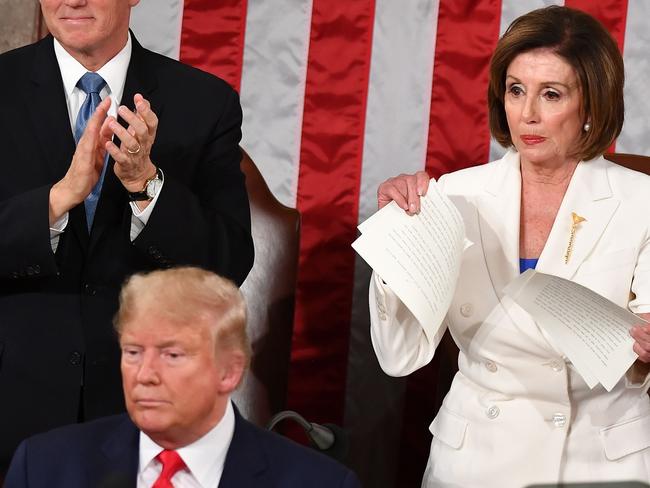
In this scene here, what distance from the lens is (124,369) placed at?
201 centimetres

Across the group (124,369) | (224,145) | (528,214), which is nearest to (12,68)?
(224,145)

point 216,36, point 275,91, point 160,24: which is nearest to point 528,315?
point 275,91

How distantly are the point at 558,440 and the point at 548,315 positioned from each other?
13.0 inches

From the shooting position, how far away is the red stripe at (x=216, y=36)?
3.75 metres

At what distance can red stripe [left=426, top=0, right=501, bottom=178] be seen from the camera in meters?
3.65

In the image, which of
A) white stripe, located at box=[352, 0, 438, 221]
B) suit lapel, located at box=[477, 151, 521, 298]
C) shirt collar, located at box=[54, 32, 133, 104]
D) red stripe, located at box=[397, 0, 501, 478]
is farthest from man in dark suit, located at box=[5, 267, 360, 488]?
white stripe, located at box=[352, 0, 438, 221]

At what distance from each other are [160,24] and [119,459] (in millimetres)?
1982

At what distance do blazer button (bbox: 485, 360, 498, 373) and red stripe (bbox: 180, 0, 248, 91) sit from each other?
4.57 feet

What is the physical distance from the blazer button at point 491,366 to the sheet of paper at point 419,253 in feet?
0.86

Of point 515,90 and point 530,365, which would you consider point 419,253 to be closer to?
point 530,365

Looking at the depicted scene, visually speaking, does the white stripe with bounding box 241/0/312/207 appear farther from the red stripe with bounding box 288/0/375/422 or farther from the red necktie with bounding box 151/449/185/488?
the red necktie with bounding box 151/449/185/488

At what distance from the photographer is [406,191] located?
253cm

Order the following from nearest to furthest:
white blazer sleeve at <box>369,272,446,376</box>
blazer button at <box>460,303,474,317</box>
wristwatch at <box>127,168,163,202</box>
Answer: wristwatch at <box>127,168,163,202</box> → white blazer sleeve at <box>369,272,446,376</box> → blazer button at <box>460,303,474,317</box>

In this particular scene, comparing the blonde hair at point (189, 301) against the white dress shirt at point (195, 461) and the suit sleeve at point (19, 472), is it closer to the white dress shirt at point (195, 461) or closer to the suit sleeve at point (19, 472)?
the white dress shirt at point (195, 461)
